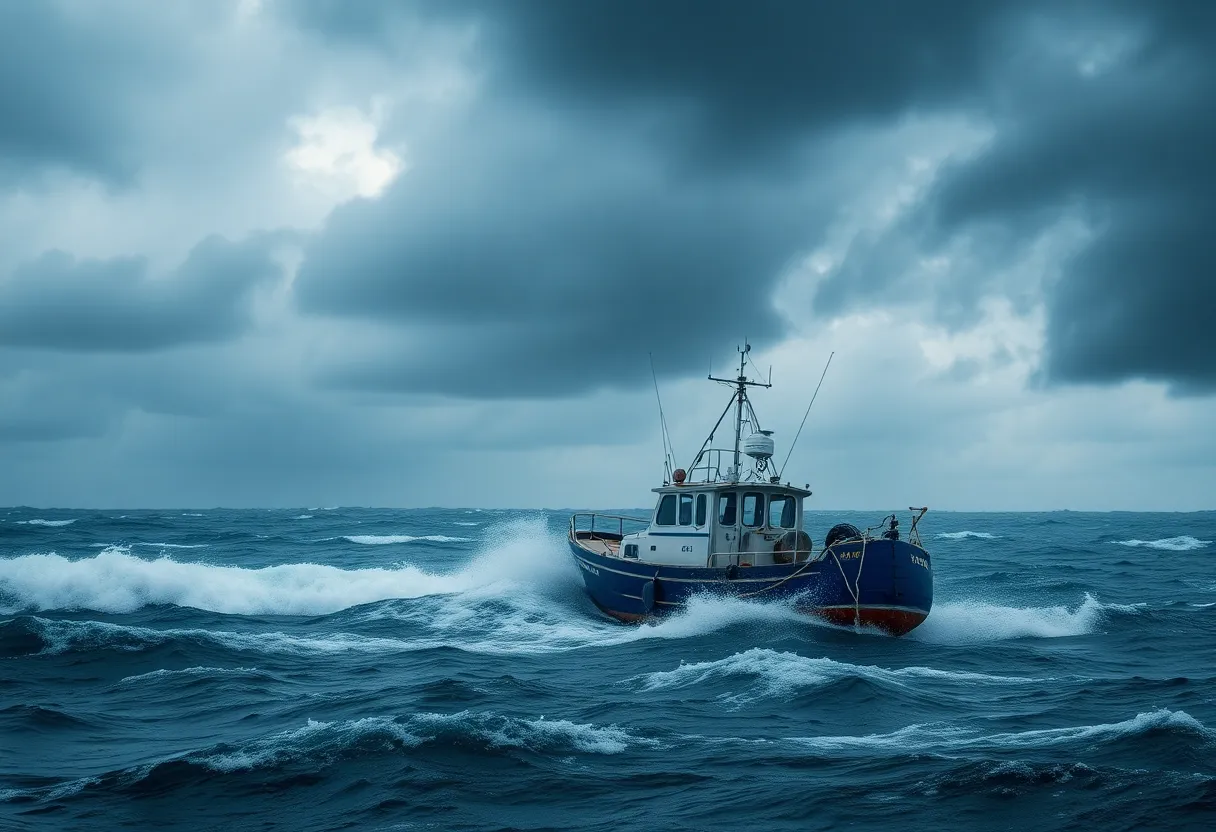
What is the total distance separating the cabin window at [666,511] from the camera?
81.8 feet

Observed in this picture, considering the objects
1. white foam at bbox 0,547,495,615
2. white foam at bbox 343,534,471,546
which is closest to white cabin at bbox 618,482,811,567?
white foam at bbox 0,547,495,615

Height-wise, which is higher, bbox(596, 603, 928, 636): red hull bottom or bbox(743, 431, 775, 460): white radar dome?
bbox(743, 431, 775, 460): white radar dome

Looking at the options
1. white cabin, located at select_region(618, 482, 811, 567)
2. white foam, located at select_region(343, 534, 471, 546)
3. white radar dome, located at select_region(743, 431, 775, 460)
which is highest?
white radar dome, located at select_region(743, 431, 775, 460)

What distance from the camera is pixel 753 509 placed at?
2416 centimetres

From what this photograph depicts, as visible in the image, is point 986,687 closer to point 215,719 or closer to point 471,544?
point 215,719

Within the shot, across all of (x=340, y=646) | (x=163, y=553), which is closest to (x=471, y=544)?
(x=163, y=553)

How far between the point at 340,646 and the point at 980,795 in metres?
16.2

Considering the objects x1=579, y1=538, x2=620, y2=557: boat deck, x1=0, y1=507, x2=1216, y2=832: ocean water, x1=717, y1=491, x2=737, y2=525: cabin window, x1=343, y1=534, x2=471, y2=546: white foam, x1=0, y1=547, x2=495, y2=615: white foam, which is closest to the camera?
x1=0, y1=507, x2=1216, y2=832: ocean water

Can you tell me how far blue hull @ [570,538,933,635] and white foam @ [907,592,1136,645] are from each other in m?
1.12

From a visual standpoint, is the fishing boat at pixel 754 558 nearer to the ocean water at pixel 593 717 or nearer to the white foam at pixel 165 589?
the ocean water at pixel 593 717

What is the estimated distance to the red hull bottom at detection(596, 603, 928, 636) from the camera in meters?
21.4

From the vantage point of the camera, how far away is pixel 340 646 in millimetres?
22281

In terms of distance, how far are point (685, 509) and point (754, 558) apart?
2.27m

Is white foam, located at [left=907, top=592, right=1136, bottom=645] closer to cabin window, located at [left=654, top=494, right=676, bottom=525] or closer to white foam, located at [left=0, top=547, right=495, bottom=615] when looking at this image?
cabin window, located at [left=654, top=494, right=676, bottom=525]
